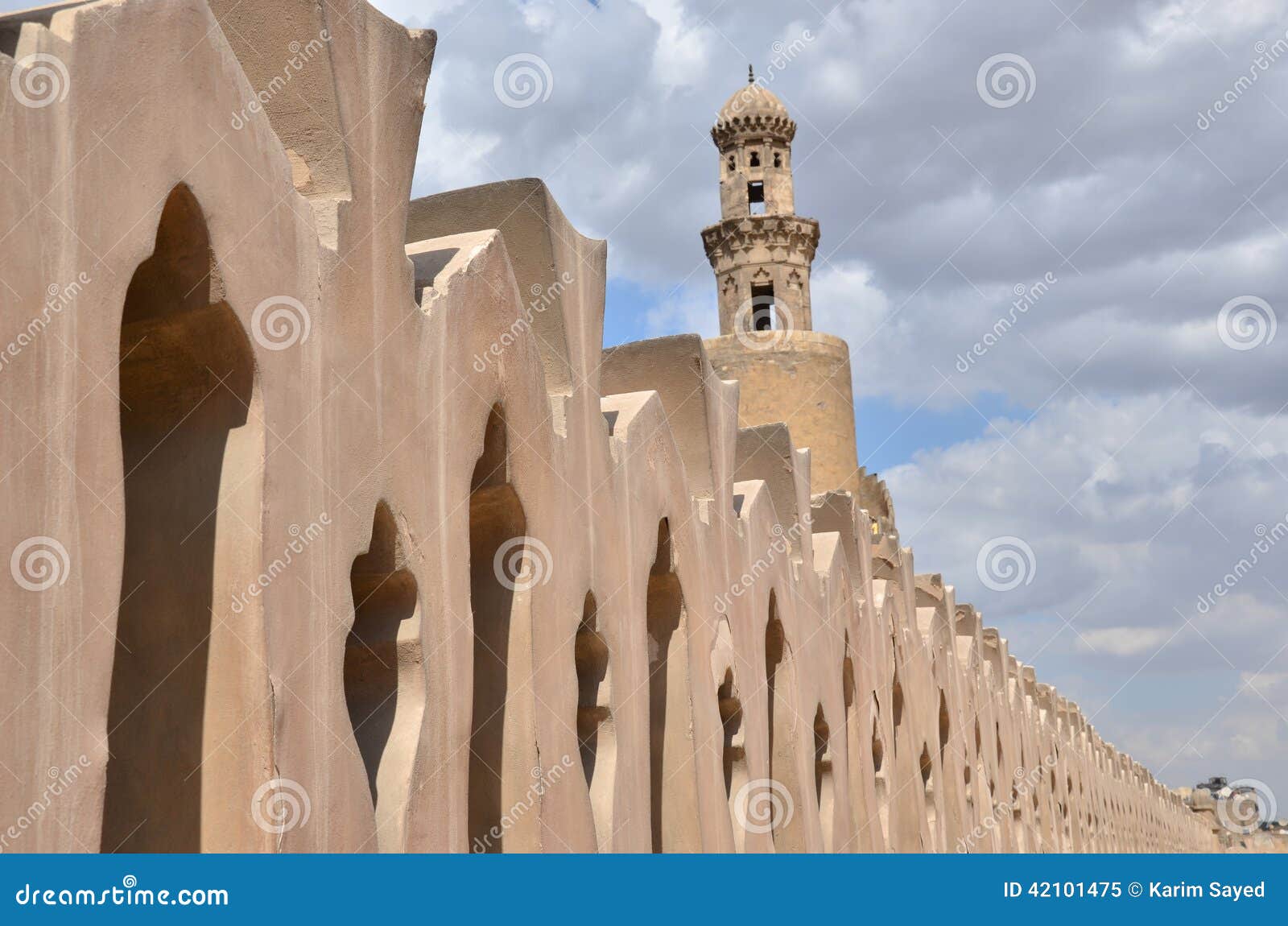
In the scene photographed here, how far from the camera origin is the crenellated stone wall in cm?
383

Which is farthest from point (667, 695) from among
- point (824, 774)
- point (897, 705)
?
point (897, 705)

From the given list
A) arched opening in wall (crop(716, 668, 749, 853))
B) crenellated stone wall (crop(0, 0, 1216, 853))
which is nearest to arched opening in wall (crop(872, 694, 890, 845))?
arched opening in wall (crop(716, 668, 749, 853))

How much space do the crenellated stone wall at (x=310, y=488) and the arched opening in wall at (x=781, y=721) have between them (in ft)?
6.22

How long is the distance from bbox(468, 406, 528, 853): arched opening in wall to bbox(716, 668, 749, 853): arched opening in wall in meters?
3.59

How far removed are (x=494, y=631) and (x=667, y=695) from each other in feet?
8.42

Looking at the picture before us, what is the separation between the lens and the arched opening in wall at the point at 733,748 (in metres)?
10.1

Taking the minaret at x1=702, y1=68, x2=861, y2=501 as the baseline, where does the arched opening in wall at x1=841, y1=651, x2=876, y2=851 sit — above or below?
below

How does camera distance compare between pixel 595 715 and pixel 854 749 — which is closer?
pixel 595 715

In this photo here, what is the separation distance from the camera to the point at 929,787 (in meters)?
18.8

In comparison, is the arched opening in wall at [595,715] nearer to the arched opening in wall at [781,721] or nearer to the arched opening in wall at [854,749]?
the arched opening in wall at [781,721]

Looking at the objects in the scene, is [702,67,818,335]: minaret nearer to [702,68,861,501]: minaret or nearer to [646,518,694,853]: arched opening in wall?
[702,68,861,501]: minaret

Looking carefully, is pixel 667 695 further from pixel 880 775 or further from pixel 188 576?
pixel 880 775

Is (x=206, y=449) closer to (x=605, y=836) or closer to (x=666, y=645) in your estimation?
(x=605, y=836)

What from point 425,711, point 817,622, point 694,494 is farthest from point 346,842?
point 817,622
